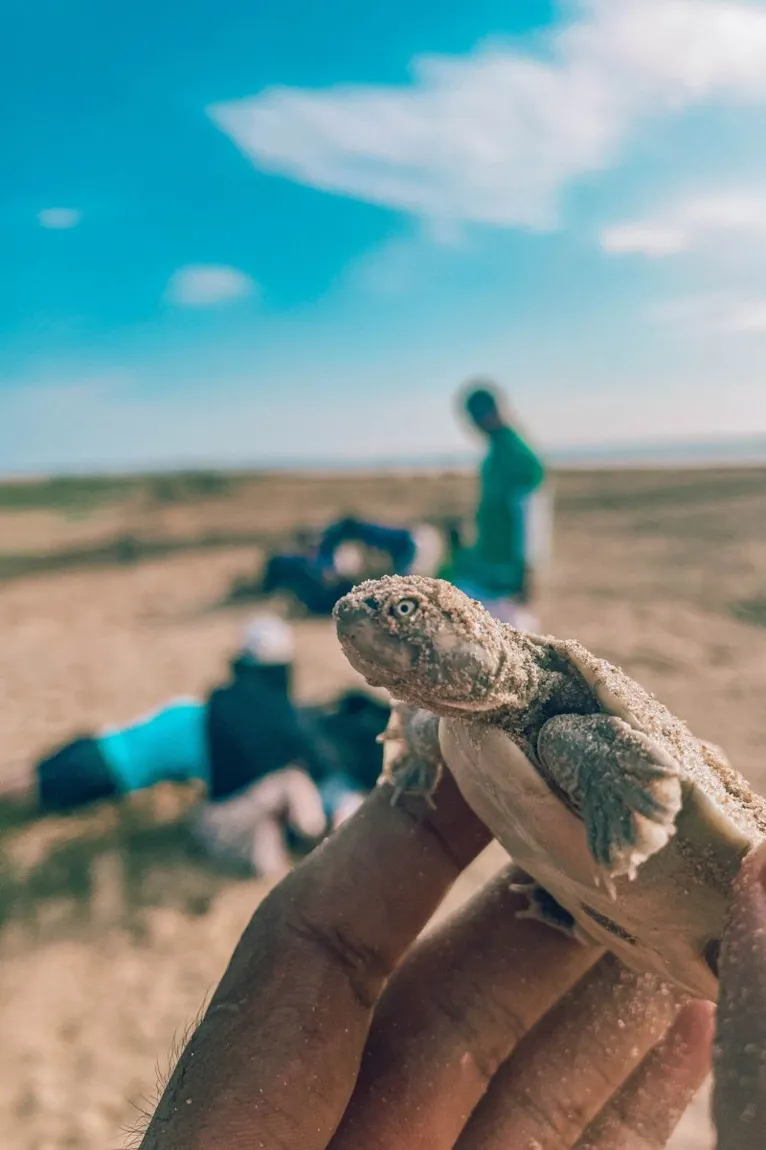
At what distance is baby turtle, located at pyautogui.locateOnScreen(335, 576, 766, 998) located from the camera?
1.85 meters

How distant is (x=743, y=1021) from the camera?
57.1 inches

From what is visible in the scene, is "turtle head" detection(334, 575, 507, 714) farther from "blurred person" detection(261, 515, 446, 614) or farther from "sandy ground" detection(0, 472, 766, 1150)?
"blurred person" detection(261, 515, 446, 614)

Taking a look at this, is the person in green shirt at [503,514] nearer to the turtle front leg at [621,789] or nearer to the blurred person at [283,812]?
the blurred person at [283,812]

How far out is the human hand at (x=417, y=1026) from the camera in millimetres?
1917

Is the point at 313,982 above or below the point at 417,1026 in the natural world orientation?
above

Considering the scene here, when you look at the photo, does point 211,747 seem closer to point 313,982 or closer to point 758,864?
point 313,982

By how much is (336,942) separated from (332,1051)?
Answer: 0.28m

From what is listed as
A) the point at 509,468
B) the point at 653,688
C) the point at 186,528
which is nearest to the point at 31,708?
the point at 509,468

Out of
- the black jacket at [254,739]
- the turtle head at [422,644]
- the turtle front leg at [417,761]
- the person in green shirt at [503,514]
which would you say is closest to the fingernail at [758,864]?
the turtle head at [422,644]

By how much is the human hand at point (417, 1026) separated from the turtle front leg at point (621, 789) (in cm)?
22

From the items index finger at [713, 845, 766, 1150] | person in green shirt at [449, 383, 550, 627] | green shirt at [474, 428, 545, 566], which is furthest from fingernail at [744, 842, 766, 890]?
green shirt at [474, 428, 545, 566]

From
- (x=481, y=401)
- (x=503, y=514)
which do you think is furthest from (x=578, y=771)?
(x=481, y=401)

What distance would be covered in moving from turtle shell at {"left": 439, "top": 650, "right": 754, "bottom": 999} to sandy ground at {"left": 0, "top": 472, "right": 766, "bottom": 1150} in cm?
186

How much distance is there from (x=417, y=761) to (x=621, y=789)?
94 cm
